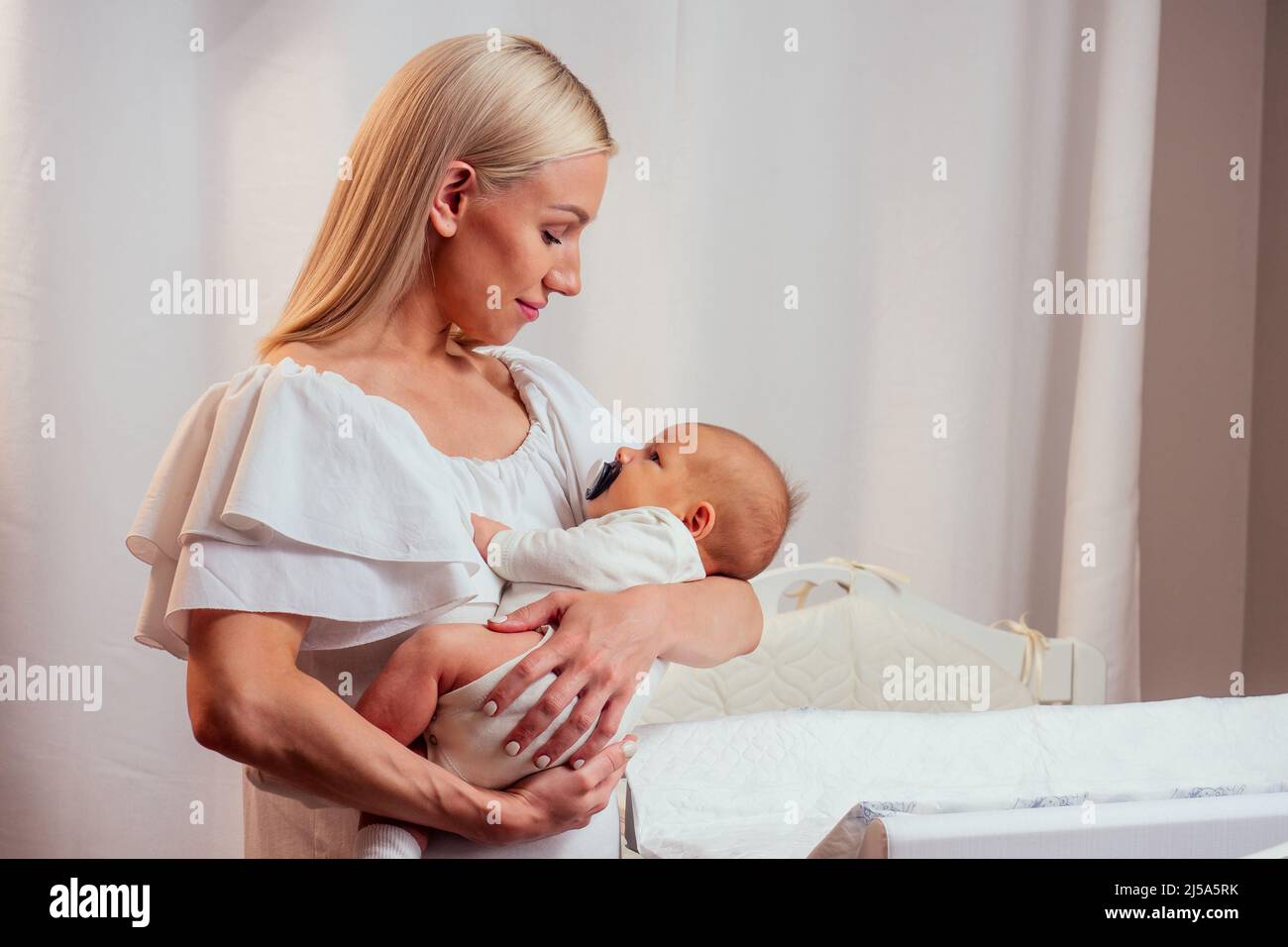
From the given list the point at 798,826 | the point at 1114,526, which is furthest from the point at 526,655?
the point at 1114,526

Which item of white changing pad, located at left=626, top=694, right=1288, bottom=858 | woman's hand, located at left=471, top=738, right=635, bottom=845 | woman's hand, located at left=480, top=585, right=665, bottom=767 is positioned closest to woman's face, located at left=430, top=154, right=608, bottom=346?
woman's hand, located at left=480, top=585, right=665, bottom=767

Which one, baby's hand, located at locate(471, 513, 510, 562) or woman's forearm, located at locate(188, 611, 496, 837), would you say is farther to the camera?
baby's hand, located at locate(471, 513, 510, 562)

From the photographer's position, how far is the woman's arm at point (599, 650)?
0.80 metres

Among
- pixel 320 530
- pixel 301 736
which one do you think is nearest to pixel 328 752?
pixel 301 736

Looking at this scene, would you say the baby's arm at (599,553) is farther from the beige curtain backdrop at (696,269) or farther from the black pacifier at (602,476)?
the beige curtain backdrop at (696,269)

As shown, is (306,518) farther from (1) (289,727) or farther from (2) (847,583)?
(2) (847,583)

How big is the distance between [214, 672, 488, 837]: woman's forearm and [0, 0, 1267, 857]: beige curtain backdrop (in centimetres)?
128

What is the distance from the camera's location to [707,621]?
92cm

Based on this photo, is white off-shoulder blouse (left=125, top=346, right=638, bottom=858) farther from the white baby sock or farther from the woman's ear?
the woman's ear

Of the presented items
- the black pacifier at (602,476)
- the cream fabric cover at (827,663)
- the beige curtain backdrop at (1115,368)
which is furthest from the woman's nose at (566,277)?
the beige curtain backdrop at (1115,368)

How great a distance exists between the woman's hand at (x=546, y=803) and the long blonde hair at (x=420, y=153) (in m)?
0.37

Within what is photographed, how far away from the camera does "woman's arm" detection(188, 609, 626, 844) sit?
727 millimetres
